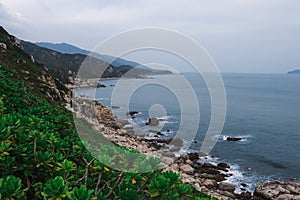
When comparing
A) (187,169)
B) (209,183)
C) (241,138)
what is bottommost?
(209,183)

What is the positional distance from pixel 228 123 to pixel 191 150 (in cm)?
1482

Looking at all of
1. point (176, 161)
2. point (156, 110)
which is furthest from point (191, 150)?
point (156, 110)

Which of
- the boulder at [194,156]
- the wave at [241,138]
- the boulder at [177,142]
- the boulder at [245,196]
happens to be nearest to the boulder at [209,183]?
the boulder at [245,196]

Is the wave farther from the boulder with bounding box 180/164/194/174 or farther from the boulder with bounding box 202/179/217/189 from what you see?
the boulder with bounding box 202/179/217/189

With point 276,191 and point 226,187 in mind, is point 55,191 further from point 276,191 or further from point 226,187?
point 226,187

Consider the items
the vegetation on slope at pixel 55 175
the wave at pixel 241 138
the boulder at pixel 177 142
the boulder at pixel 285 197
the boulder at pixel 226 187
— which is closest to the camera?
the vegetation on slope at pixel 55 175

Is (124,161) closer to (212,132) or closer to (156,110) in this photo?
(212,132)

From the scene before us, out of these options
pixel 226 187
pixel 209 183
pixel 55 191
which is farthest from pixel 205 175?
pixel 55 191

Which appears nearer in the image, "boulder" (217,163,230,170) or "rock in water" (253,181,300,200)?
"rock in water" (253,181,300,200)

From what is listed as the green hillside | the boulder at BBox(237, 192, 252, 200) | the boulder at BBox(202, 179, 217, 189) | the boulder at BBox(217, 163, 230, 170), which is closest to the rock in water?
the boulder at BBox(237, 192, 252, 200)

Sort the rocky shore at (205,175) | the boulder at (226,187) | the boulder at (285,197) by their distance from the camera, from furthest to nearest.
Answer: the boulder at (226,187), the rocky shore at (205,175), the boulder at (285,197)

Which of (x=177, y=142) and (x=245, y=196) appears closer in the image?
(x=245, y=196)

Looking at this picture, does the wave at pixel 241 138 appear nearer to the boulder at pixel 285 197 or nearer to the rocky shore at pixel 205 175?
the rocky shore at pixel 205 175

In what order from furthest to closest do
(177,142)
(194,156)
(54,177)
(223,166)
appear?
(177,142) → (194,156) → (223,166) → (54,177)
